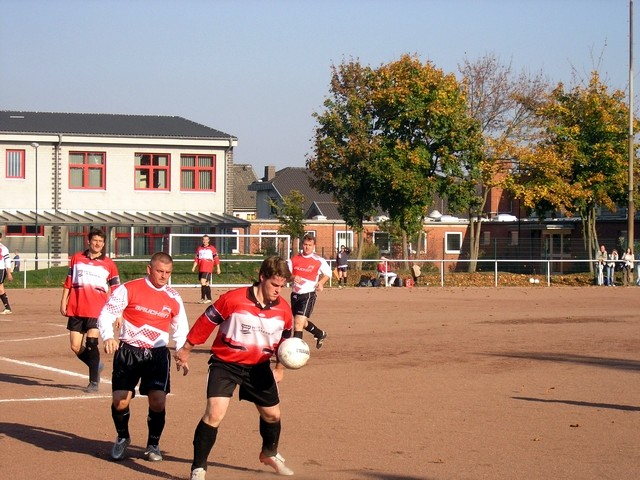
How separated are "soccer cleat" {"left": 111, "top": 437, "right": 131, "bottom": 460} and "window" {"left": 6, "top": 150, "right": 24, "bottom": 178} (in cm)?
4297

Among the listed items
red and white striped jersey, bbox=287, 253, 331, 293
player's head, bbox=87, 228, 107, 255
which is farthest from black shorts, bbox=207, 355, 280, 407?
red and white striped jersey, bbox=287, 253, 331, 293

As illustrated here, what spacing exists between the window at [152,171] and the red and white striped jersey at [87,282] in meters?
39.4

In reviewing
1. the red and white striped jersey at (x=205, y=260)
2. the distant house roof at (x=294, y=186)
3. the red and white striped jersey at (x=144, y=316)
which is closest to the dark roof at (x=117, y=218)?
the red and white striped jersey at (x=205, y=260)

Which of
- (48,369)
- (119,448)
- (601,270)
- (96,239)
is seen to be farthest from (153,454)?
(601,270)

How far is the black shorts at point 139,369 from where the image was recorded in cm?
843

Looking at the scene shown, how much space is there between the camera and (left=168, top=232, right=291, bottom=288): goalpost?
3803cm

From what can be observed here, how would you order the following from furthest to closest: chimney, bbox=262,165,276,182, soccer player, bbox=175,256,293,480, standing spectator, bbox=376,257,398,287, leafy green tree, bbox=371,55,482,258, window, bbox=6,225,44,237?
chimney, bbox=262,165,276,182, window, bbox=6,225,44,237, leafy green tree, bbox=371,55,482,258, standing spectator, bbox=376,257,398,287, soccer player, bbox=175,256,293,480

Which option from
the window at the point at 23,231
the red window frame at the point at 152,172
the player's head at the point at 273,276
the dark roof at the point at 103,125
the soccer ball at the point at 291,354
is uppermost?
the dark roof at the point at 103,125

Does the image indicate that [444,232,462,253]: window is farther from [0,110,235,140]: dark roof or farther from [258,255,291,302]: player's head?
[258,255,291,302]: player's head

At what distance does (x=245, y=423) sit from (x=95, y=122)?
149 feet

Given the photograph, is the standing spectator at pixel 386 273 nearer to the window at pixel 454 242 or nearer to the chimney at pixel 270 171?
the window at pixel 454 242

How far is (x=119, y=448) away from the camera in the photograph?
8.31 meters

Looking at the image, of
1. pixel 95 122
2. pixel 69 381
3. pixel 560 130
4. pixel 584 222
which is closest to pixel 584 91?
pixel 560 130

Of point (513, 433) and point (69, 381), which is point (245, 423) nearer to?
point (513, 433)
